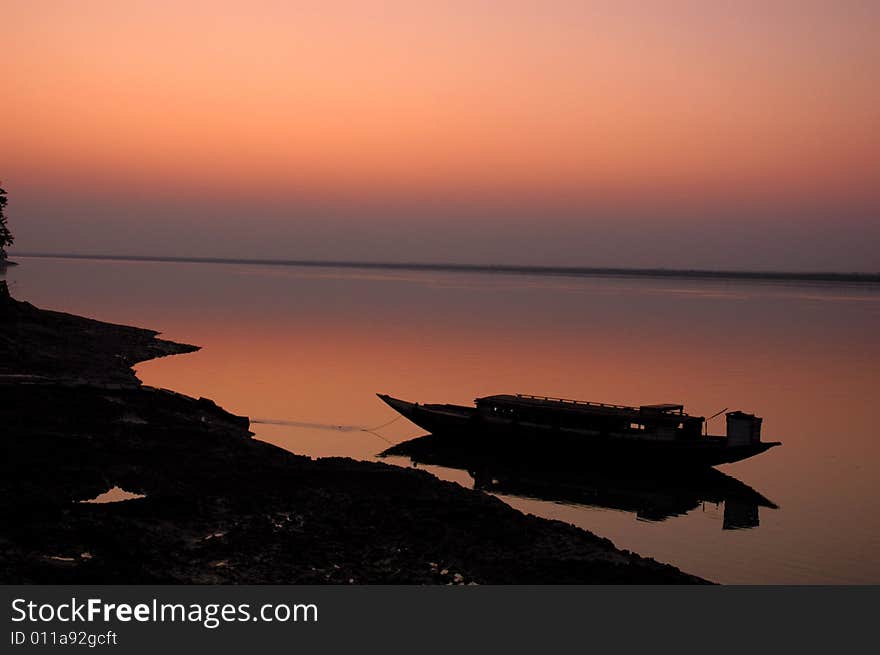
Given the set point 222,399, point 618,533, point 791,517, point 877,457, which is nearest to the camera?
point 618,533

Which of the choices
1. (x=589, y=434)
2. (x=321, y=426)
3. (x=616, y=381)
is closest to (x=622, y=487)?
(x=589, y=434)

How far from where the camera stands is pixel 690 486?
117ft

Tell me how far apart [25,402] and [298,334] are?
62980 mm

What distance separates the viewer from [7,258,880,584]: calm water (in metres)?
28.5

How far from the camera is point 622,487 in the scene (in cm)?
3503

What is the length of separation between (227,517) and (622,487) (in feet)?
58.9

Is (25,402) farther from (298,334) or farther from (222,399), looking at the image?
(298,334)

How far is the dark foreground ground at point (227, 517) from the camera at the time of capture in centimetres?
1966

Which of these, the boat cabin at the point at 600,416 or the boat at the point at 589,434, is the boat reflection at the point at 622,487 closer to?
the boat at the point at 589,434

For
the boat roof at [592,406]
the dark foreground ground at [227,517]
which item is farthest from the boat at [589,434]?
the dark foreground ground at [227,517]

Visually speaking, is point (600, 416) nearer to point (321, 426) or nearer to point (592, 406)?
point (592, 406)

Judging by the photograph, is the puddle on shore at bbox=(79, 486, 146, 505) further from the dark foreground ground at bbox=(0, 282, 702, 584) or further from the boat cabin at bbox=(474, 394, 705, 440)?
the boat cabin at bbox=(474, 394, 705, 440)
